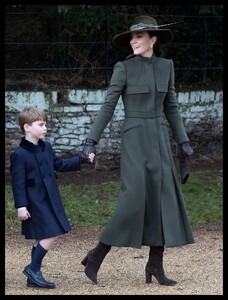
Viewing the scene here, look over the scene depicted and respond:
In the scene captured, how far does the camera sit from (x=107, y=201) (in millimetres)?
10289

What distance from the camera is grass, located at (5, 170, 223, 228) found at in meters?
9.55

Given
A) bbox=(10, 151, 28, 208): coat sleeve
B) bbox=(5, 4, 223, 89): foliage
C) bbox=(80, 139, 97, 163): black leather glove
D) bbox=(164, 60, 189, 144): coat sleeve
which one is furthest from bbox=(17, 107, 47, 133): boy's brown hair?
bbox=(5, 4, 223, 89): foliage

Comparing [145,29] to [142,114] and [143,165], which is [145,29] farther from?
[143,165]

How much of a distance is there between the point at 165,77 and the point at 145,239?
1.20m

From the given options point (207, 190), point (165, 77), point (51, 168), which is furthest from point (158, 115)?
point (207, 190)

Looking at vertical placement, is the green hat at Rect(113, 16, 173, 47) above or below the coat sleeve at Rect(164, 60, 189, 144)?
above

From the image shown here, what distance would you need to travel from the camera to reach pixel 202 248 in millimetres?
8375

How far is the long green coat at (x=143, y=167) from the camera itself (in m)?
6.20

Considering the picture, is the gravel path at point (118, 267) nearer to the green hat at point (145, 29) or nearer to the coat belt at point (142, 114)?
the coat belt at point (142, 114)

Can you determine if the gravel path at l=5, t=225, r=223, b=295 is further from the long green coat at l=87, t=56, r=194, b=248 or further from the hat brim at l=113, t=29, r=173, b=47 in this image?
the hat brim at l=113, t=29, r=173, b=47

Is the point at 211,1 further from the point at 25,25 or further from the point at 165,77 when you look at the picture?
the point at 165,77

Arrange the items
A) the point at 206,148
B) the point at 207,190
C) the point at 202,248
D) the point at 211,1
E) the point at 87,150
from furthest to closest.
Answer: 1. the point at 206,148
2. the point at 211,1
3. the point at 207,190
4. the point at 202,248
5. the point at 87,150

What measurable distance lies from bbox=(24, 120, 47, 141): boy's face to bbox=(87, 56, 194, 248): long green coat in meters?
0.34

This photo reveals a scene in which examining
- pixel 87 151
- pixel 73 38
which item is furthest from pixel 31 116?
pixel 73 38
